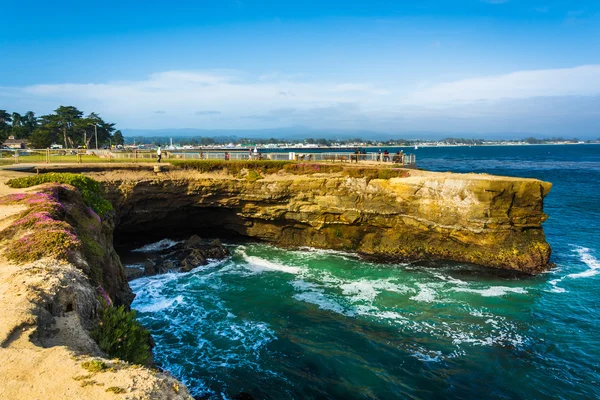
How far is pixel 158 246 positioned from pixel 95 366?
95.4ft

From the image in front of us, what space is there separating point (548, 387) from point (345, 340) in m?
8.40

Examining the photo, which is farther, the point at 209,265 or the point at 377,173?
the point at 377,173

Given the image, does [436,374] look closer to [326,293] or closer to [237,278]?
[326,293]

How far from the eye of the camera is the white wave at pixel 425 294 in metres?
22.2

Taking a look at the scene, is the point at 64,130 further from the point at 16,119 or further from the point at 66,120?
the point at 16,119

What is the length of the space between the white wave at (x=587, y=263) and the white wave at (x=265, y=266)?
1954 cm

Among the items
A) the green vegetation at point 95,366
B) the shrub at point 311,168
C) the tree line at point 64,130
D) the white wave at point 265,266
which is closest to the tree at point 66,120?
the tree line at point 64,130

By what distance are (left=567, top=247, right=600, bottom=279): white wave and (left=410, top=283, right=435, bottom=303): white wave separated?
1064cm

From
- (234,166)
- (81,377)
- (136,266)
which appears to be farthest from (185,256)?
(81,377)

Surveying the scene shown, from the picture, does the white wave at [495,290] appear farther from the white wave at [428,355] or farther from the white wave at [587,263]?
the white wave at [428,355]

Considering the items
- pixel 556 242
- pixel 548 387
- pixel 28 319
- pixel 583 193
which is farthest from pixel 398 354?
pixel 583 193

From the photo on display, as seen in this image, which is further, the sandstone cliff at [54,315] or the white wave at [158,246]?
the white wave at [158,246]

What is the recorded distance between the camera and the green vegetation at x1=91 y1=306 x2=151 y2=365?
28.8ft

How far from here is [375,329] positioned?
61.8 ft
